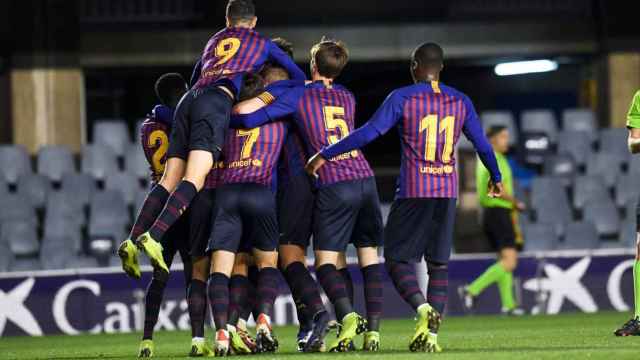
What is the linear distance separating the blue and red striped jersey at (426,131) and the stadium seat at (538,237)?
8.04 meters

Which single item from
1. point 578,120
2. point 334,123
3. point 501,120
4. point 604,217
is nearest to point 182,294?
point 604,217

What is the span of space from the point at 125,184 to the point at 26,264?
1664 millimetres

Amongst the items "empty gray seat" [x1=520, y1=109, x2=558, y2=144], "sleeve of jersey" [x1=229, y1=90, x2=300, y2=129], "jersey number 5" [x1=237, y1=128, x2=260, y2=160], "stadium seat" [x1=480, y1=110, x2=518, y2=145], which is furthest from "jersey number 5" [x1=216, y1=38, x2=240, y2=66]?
"empty gray seat" [x1=520, y1=109, x2=558, y2=144]

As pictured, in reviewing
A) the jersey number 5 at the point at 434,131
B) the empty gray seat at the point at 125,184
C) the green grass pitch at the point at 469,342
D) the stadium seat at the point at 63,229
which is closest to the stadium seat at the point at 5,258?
the stadium seat at the point at 63,229

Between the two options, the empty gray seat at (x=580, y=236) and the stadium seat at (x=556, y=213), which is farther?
the stadium seat at (x=556, y=213)

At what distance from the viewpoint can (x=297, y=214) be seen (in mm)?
9344

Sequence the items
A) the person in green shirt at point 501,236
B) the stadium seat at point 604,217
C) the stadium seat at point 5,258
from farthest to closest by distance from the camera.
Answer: the stadium seat at point 604,217, the stadium seat at point 5,258, the person in green shirt at point 501,236

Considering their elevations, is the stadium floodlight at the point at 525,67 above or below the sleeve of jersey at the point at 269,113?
above

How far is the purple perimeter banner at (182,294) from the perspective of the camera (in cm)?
1439

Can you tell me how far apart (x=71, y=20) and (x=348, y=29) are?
3.50m

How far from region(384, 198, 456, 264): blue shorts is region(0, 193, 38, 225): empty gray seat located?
28.4 ft

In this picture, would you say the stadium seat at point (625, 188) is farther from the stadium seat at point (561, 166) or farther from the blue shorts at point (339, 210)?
the blue shorts at point (339, 210)

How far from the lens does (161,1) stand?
62.4ft

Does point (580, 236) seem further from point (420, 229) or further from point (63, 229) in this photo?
point (420, 229)
